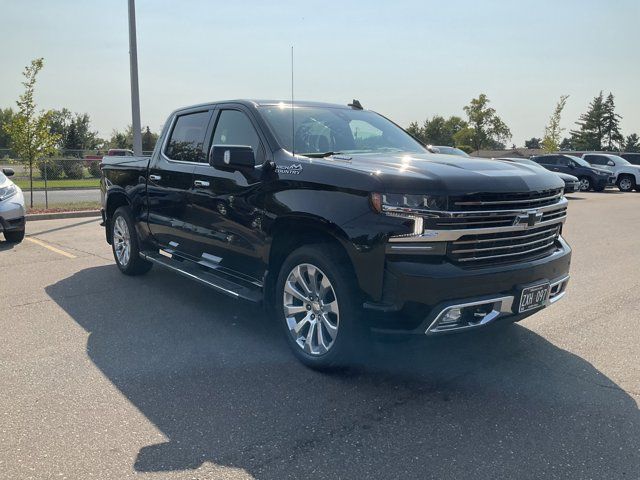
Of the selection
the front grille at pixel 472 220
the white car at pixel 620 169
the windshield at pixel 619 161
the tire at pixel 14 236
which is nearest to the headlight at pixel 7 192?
the tire at pixel 14 236

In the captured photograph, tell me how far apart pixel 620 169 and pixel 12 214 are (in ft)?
86.3

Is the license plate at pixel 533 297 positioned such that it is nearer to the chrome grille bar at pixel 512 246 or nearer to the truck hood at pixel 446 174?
the chrome grille bar at pixel 512 246

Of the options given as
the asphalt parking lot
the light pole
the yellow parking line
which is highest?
the light pole

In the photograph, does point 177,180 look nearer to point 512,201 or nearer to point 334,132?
point 334,132

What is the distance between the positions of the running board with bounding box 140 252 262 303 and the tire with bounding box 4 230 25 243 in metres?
4.51

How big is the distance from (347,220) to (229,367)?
1.44 m

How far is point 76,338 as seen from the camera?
15.7 ft

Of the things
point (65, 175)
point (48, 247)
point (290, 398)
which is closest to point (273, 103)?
point (290, 398)

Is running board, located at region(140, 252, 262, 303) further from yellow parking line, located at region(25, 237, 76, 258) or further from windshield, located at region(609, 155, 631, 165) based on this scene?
windshield, located at region(609, 155, 631, 165)

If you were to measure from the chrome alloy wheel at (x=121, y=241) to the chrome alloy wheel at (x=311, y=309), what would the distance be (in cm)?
330

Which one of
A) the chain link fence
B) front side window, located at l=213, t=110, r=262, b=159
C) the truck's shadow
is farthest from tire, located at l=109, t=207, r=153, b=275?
the chain link fence

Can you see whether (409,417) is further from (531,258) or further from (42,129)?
(42,129)

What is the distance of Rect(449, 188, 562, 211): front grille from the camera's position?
350 cm

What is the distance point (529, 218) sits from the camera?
12.6 feet
